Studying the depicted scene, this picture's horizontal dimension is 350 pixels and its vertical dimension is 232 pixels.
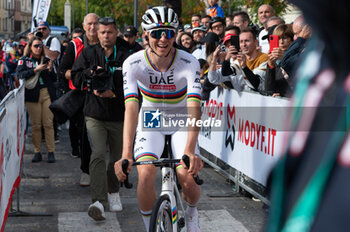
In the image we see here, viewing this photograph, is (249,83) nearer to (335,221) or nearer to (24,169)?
(24,169)

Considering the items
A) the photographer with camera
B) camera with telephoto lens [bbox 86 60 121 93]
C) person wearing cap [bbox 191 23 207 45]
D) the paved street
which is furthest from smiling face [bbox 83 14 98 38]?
person wearing cap [bbox 191 23 207 45]

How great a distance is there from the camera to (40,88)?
10906mm

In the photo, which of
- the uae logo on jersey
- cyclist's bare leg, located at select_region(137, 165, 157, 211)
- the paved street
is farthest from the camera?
the paved street

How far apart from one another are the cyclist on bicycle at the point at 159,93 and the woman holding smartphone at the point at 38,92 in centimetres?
595

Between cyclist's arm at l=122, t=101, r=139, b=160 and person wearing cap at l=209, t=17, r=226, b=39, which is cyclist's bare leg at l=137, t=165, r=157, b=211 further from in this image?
person wearing cap at l=209, t=17, r=226, b=39

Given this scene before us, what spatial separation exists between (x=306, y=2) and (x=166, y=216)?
3700 mm

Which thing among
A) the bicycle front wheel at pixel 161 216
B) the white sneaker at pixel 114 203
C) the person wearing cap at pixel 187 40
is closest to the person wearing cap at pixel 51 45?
the person wearing cap at pixel 187 40

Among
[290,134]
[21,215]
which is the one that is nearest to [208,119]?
[21,215]

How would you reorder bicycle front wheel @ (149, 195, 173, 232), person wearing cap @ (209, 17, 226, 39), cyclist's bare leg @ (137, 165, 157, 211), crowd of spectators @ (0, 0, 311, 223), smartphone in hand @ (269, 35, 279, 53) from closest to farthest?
bicycle front wheel @ (149, 195, 173, 232), cyclist's bare leg @ (137, 165, 157, 211), crowd of spectators @ (0, 0, 311, 223), smartphone in hand @ (269, 35, 279, 53), person wearing cap @ (209, 17, 226, 39)

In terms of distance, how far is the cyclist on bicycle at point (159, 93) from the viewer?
475 centimetres

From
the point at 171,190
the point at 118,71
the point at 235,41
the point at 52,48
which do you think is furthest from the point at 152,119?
the point at 52,48

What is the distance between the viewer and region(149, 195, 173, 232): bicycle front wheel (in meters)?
4.23

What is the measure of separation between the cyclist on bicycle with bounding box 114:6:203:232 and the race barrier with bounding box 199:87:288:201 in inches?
55.1

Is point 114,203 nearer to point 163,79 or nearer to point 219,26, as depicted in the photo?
point 163,79
